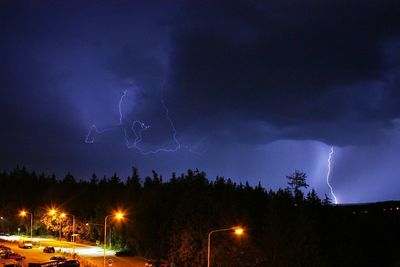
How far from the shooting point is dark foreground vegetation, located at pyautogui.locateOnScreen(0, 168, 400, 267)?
76.0 m

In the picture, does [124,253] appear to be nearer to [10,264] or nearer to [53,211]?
[53,211]

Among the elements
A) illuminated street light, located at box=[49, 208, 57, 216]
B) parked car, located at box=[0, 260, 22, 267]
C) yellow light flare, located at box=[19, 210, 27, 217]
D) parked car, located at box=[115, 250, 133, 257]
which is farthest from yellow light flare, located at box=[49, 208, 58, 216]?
parked car, located at box=[0, 260, 22, 267]

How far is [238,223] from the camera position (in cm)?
7844

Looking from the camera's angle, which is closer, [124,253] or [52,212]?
[124,253]

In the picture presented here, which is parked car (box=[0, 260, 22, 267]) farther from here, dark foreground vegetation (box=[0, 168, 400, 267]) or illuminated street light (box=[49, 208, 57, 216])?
illuminated street light (box=[49, 208, 57, 216])

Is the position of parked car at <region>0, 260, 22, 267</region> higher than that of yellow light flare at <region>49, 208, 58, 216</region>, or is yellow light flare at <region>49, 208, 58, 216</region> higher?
yellow light flare at <region>49, 208, 58, 216</region>

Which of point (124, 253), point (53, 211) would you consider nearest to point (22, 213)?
point (53, 211)

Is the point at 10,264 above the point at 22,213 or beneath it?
beneath

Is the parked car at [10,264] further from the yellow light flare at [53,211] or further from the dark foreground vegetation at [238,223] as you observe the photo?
the yellow light flare at [53,211]

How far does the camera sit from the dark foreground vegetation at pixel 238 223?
249 feet

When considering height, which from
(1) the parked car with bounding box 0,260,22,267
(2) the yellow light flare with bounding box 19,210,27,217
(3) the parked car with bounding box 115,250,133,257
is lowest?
(3) the parked car with bounding box 115,250,133,257

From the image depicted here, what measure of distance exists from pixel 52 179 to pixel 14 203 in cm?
3548

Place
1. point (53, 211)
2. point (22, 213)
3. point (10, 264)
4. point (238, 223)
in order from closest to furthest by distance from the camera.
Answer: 1. point (10, 264)
2. point (238, 223)
3. point (53, 211)
4. point (22, 213)

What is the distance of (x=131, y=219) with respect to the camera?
107 metres
